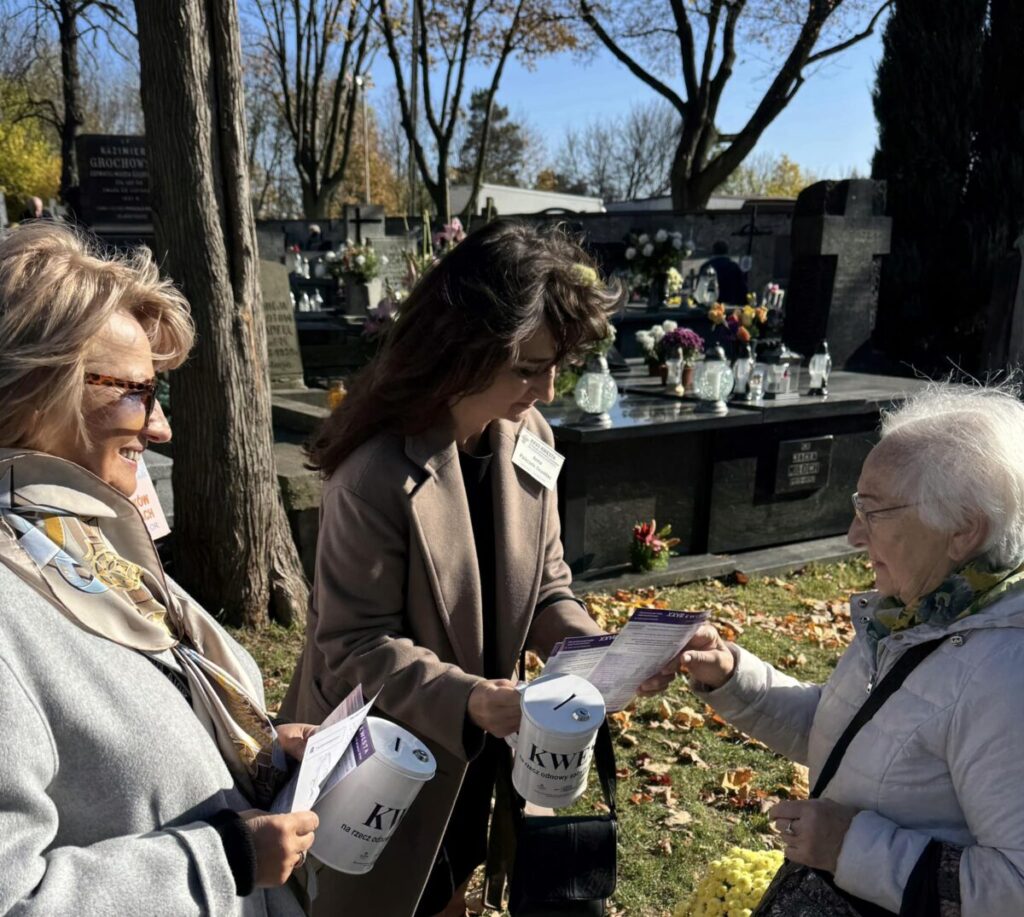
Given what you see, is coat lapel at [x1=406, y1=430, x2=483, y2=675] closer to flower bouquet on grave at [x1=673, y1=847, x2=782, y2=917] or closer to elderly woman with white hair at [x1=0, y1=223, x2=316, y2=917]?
elderly woman with white hair at [x1=0, y1=223, x2=316, y2=917]

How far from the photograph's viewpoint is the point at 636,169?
202 feet

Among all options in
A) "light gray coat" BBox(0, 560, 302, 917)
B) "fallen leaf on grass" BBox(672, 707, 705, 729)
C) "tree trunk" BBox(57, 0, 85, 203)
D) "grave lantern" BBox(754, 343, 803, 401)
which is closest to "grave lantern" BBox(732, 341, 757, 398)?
"grave lantern" BBox(754, 343, 803, 401)

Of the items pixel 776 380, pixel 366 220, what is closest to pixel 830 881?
pixel 776 380

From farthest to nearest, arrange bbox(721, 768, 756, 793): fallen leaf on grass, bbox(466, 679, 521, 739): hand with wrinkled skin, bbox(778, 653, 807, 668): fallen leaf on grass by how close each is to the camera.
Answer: bbox(778, 653, 807, 668): fallen leaf on grass, bbox(721, 768, 756, 793): fallen leaf on grass, bbox(466, 679, 521, 739): hand with wrinkled skin

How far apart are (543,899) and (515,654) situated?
22.0 inches

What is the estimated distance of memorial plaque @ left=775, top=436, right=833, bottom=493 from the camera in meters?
6.41

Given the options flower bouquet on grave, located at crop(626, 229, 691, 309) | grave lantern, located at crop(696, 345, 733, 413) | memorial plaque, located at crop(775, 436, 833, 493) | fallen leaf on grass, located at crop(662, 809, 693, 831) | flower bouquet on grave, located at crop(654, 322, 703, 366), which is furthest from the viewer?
flower bouquet on grave, located at crop(626, 229, 691, 309)

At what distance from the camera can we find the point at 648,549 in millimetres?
5855

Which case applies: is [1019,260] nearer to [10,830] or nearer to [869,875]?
[869,875]

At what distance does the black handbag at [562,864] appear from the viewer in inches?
75.9

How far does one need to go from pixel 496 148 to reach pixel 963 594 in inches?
2276

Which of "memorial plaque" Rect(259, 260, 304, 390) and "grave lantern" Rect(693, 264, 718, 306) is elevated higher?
"grave lantern" Rect(693, 264, 718, 306)

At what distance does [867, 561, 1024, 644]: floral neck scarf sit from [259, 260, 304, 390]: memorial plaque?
9179 millimetres

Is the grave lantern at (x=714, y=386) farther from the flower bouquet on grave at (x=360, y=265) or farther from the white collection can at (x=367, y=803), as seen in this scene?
the flower bouquet on grave at (x=360, y=265)
